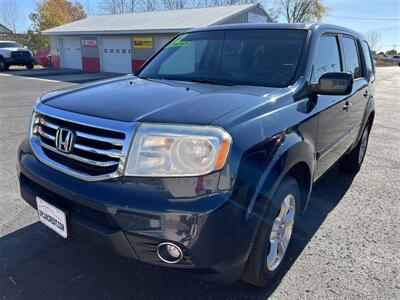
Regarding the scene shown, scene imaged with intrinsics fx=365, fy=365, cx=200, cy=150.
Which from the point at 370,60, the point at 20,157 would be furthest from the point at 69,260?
the point at 370,60

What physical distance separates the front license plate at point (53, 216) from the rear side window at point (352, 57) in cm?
329

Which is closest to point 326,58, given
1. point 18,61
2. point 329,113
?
point 329,113

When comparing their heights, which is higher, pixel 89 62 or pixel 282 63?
pixel 282 63

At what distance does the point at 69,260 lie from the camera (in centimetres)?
284

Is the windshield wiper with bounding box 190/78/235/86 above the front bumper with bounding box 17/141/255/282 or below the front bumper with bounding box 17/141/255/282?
above

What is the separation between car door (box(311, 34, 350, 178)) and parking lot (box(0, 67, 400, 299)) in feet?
1.97

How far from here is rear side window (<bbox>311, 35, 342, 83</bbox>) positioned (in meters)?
3.14

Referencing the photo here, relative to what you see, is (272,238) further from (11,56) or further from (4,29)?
(4,29)

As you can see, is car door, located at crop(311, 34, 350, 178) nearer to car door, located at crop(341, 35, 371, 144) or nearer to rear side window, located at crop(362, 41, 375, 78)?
car door, located at crop(341, 35, 371, 144)

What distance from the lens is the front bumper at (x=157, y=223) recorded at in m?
1.85

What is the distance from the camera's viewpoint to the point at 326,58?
341 centimetres

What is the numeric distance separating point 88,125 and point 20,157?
0.87 m

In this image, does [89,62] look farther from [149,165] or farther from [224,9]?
[149,165]

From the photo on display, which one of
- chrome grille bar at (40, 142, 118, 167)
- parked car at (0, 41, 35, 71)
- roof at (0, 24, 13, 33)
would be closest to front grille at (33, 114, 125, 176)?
chrome grille bar at (40, 142, 118, 167)
